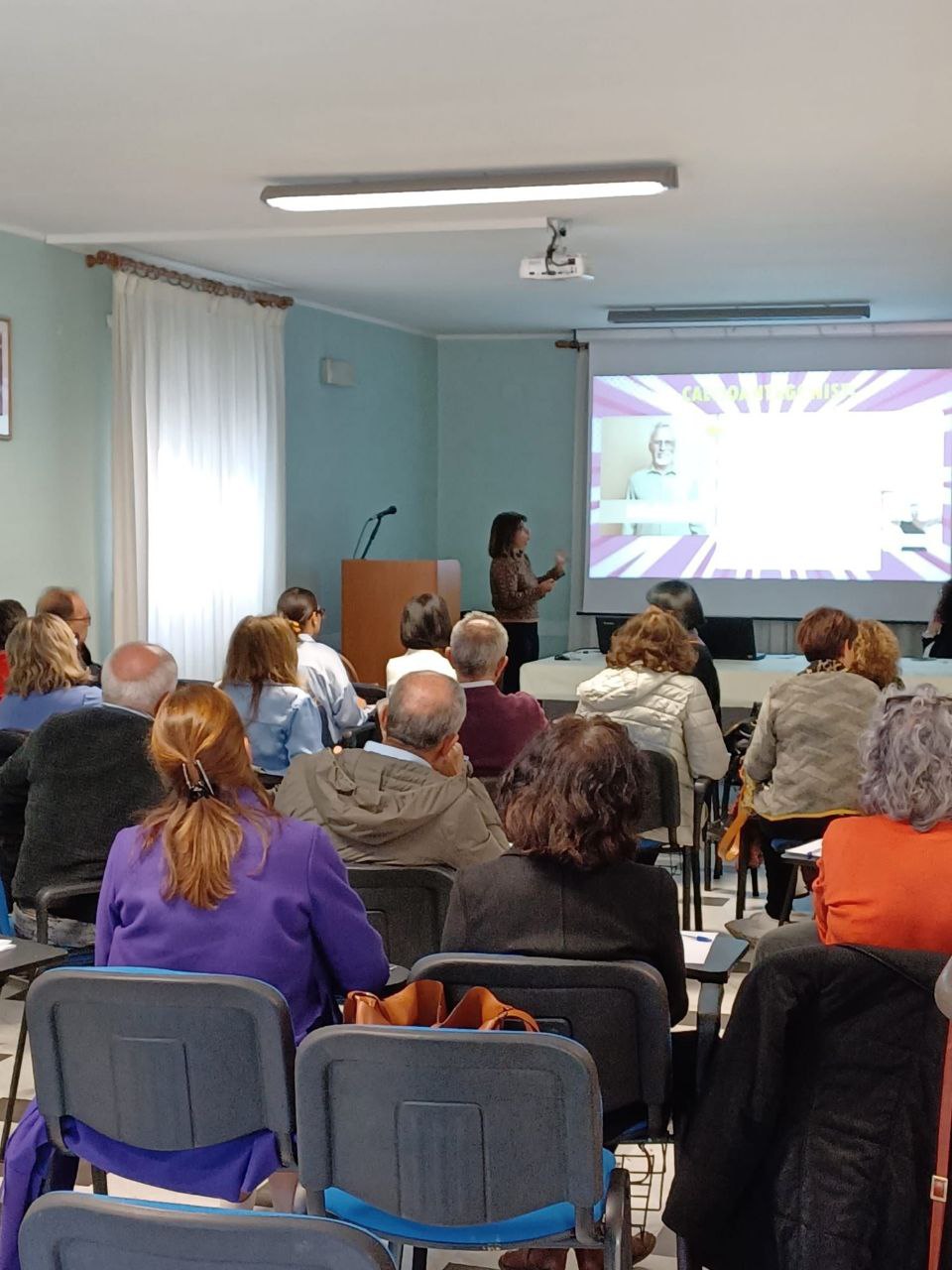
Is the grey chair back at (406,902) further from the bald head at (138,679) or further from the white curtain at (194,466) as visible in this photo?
the white curtain at (194,466)

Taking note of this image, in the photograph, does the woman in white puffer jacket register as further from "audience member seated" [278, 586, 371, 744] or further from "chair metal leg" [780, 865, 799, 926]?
"audience member seated" [278, 586, 371, 744]

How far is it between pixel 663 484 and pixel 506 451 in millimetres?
1531

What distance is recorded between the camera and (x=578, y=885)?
7.64 ft

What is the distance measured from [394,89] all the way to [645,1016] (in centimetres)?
318

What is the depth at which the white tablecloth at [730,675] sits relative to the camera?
23.8 ft

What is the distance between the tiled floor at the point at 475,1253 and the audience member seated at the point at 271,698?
1.15 meters

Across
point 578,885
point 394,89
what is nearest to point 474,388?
point 394,89

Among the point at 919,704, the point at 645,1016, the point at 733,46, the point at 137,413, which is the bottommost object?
the point at 645,1016

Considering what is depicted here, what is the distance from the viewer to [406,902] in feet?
9.79

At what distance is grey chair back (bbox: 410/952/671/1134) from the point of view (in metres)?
2.15

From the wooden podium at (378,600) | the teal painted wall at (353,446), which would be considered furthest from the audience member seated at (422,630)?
the teal painted wall at (353,446)

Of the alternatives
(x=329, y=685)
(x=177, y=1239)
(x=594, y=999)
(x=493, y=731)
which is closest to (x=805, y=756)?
(x=493, y=731)

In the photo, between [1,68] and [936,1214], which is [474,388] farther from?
[936,1214]

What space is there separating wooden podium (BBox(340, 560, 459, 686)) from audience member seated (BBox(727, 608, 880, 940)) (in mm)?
4775
